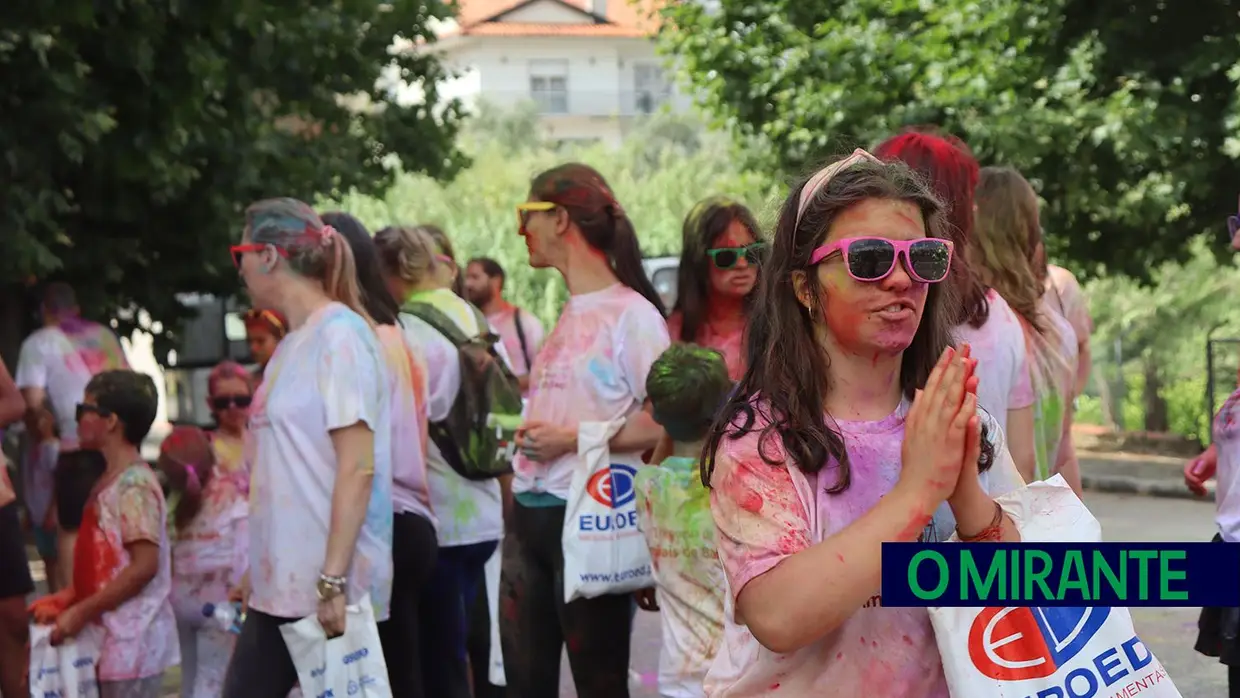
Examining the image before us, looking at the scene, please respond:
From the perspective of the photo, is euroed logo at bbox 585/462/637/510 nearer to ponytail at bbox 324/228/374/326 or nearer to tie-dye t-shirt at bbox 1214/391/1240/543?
ponytail at bbox 324/228/374/326

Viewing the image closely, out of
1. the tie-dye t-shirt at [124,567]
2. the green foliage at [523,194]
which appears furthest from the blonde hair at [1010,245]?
the green foliage at [523,194]

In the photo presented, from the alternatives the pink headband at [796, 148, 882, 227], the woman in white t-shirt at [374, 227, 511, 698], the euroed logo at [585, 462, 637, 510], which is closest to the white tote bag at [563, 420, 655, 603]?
the euroed logo at [585, 462, 637, 510]

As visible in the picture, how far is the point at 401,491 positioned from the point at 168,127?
544 centimetres

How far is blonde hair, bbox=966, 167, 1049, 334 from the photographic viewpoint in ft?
16.4

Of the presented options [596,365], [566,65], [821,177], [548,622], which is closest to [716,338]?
[596,365]

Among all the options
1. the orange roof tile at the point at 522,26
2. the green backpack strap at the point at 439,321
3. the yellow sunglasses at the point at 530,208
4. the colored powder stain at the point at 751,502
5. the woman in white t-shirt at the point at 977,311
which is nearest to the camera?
the colored powder stain at the point at 751,502

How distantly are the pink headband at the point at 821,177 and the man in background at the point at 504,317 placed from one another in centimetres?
733

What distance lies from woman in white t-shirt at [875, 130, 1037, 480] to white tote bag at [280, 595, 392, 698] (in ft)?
5.74

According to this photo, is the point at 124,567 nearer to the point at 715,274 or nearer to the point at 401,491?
the point at 401,491

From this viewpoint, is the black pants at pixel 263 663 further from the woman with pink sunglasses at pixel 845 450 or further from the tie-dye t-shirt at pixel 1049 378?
the woman with pink sunglasses at pixel 845 450

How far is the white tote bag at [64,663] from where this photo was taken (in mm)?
5875

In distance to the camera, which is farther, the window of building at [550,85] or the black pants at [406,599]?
the window of building at [550,85]

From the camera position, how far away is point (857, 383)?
2.61 meters

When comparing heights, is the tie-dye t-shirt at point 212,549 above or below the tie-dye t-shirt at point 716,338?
below
